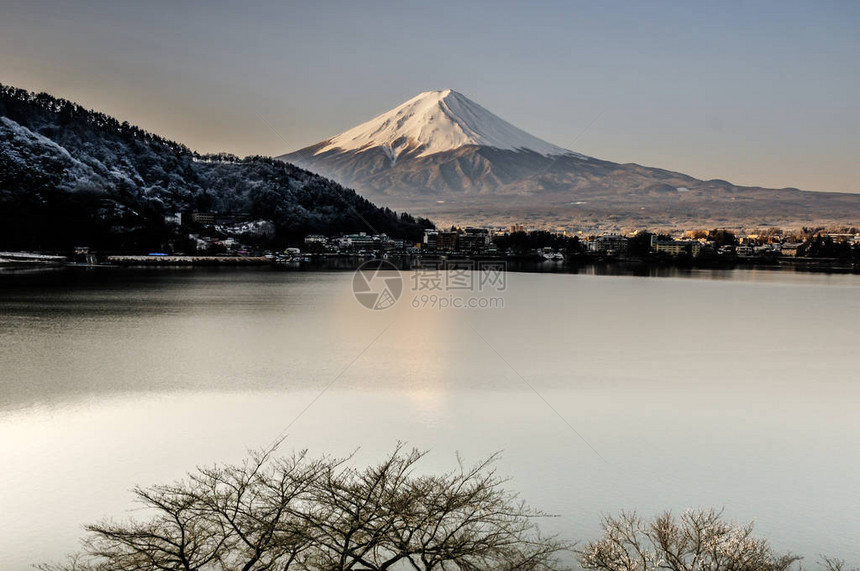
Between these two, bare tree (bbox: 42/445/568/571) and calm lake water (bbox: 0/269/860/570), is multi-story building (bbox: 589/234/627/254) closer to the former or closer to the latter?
calm lake water (bbox: 0/269/860/570)

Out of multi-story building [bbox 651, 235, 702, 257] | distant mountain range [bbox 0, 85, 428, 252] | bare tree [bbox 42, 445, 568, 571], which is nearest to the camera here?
bare tree [bbox 42, 445, 568, 571]

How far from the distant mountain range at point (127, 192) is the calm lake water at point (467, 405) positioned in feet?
101

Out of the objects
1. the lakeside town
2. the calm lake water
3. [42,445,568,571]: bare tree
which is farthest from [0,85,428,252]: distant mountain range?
[42,445,568,571]: bare tree

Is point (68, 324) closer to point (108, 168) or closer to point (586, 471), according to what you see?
point (586, 471)

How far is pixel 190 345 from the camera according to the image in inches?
405

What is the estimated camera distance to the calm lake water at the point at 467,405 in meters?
4.35

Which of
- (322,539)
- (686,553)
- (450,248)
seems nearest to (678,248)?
(450,248)

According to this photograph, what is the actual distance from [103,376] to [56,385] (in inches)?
24.5

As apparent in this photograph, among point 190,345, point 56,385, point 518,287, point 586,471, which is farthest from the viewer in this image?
point 518,287

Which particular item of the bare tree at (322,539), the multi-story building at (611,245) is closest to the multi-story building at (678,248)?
the multi-story building at (611,245)

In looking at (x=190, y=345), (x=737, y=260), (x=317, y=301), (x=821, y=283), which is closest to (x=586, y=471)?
(x=190, y=345)

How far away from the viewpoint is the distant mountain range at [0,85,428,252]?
4209 centimetres

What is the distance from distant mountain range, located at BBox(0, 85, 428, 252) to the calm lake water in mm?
30758

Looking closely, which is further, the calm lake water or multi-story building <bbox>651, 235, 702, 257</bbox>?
multi-story building <bbox>651, 235, 702, 257</bbox>
